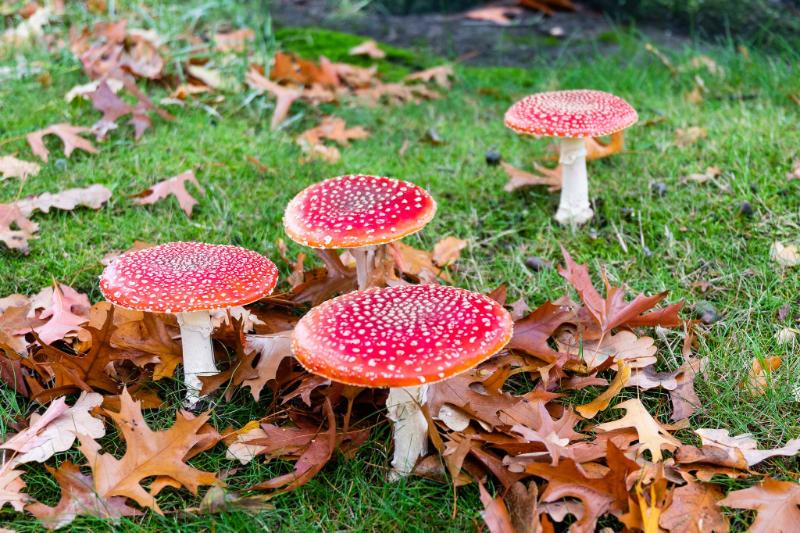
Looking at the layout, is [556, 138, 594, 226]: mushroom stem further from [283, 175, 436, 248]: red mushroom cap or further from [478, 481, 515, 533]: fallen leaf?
[478, 481, 515, 533]: fallen leaf

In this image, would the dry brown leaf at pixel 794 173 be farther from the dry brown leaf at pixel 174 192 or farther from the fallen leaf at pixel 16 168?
the fallen leaf at pixel 16 168

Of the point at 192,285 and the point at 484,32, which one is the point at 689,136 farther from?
the point at 192,285

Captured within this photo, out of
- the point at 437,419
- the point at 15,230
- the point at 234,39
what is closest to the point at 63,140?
the point at 15,230

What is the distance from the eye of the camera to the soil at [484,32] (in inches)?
274

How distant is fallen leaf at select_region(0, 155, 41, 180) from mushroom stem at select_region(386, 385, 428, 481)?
298 centimetres

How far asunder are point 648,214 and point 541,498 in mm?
2192

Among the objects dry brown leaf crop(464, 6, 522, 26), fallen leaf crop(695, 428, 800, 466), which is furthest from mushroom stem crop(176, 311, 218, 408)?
dry brown leaf crop(464, 6, 522, 26)

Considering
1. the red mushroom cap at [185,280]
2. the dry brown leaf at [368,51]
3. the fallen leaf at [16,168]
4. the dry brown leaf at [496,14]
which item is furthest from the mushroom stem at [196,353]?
the dry brown leaf at [496,14]

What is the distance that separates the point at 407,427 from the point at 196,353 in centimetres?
95

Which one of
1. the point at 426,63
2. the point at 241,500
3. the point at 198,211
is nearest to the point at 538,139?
the point at 426,63

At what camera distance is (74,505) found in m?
2.63

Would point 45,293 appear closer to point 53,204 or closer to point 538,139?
point 53,204

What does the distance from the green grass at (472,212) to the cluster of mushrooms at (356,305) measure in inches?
12.8

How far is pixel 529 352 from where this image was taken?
10.7ft
